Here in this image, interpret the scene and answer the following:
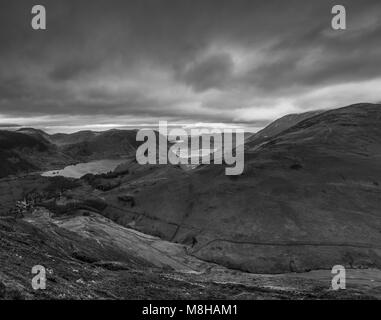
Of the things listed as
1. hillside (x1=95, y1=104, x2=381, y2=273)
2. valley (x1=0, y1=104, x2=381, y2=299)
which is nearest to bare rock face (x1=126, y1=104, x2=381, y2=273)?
hillside (x1=95, y1=104, x2=381, y2=273)

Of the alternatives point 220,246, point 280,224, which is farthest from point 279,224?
point 220,246

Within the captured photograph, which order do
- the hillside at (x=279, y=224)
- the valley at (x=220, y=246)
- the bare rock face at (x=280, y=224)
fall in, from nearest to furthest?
the valley at (x=220, y=246) < the bare rock face at (x=280, y=224) < the hillside at (x=279, y=224)

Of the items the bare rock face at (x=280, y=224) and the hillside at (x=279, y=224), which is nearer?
the bare rock face at (x=280, y=224)

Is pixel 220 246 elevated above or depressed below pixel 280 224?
below

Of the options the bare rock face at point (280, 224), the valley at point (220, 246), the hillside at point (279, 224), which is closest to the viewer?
the valley at point (220, 246)

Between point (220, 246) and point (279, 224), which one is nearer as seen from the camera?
point (220, 246)

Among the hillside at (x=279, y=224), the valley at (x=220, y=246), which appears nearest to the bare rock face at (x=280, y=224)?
the hillside at (x=279, y=224)

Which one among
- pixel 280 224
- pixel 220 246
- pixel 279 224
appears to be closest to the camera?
pixel 220 246

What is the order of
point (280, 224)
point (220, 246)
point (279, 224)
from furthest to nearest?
point (279, 224), point (280, 224), point (220, 246)

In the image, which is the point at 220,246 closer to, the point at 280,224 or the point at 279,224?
the point at 279,224

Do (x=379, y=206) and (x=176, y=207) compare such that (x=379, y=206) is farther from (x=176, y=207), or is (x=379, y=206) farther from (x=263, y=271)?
(x=176, y=207)

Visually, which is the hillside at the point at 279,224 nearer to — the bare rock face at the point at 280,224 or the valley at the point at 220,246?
the bare rock face at the point at 280,224
